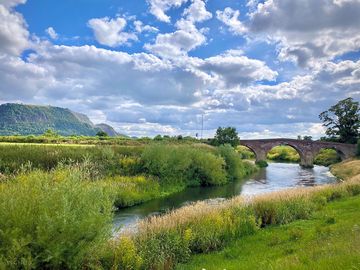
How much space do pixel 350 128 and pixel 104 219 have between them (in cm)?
9659

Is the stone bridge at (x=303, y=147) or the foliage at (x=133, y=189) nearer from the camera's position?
the foliage at (x=133, y=189)

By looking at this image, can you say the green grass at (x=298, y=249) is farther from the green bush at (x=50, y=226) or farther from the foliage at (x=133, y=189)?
the foliage at (x=133, y=189)

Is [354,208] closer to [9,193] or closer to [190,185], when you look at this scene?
[9,193]

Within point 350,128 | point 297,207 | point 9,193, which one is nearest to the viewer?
point 9,193

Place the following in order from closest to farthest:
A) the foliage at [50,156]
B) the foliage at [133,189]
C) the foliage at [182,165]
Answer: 1. the foliage at [133,189]
2. the foliage at [50,156]
3. the foliage at [182,165]

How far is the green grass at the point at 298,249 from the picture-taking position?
8445 mm

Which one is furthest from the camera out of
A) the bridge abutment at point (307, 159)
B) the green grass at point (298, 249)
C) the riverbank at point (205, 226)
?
the bridge abutment at point (307, 159)

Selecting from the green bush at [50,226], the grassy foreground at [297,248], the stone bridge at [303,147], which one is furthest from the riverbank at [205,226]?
the stone bridge at [303,147]

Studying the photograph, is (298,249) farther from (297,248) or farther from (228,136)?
(228,136)

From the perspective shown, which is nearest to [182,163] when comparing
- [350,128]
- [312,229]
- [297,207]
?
[297,207]

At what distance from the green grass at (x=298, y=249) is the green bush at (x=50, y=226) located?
130 inches

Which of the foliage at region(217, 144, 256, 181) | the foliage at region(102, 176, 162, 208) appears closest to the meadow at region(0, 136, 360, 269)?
the foliage at region(102, 176, 162, 208)

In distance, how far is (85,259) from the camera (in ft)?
34.2

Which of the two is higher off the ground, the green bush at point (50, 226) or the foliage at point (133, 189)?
the green bush at point (50, 226)
